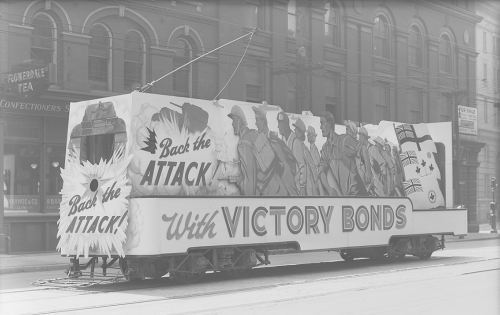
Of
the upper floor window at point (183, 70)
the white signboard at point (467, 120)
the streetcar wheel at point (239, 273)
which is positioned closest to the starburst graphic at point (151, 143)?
the streetcar wheel at point (239, 273)

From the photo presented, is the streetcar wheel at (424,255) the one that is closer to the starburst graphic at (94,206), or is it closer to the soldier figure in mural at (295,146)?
the soldier figure in mural at (295,146)

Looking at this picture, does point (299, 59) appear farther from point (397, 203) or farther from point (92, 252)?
point (92, 252)

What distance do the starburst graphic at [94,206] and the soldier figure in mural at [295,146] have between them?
13.7ft

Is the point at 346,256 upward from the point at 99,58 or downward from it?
downward

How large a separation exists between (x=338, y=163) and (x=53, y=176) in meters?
11.2

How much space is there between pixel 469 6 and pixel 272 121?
90.2 ft

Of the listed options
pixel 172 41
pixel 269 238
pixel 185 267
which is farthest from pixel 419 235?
pixel 172 41

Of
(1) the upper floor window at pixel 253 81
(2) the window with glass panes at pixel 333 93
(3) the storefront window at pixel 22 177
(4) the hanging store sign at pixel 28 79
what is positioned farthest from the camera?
(2) the window with glass panes at pixel 333 93

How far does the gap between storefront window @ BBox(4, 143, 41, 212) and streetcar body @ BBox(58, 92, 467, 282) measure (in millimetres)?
9485

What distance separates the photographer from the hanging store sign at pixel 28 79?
23.2 meters

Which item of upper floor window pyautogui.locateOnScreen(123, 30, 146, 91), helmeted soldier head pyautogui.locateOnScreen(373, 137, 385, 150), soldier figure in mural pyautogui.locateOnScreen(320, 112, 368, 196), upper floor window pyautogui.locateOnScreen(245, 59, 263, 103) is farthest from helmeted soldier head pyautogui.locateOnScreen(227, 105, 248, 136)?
upper floor window pyautogui.locateOnScreen(245, 59, 263, 103)

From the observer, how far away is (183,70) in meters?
28.7

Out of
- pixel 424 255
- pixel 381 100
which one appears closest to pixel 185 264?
pixel 424 255

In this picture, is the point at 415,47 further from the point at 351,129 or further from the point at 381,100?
the point at 351,129
